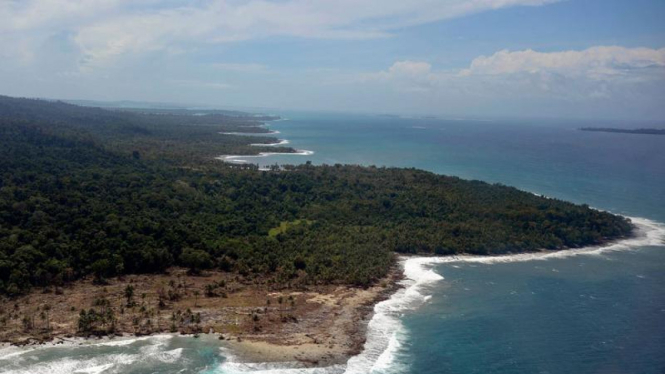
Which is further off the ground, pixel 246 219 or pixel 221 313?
pixel 246 219

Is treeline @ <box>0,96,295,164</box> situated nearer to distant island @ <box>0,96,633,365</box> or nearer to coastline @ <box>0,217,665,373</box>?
distant island @ <box>0,96,633,365</box>

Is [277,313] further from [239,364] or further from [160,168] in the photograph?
[160,168]

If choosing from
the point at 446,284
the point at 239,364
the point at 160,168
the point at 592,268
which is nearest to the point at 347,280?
the point at 446,284

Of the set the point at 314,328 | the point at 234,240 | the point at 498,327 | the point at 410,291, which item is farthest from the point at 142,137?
the point at 498,327

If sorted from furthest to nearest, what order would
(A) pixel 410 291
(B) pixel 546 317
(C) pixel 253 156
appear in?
(C) pixel 253 156 < (A) pixel 410 291 < (B) pixel 546 317

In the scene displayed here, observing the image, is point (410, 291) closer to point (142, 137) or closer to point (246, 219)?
point (246, 219)

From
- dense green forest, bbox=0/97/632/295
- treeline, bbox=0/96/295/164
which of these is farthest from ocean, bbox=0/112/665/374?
treeline, bbox=0/96/295/164

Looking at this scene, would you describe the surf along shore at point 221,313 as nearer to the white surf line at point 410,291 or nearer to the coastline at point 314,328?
the coastline at point 314,328
